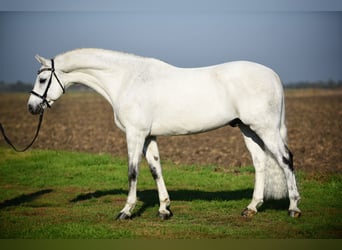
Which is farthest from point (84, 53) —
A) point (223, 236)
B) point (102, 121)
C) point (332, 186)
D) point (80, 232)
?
point (102, 121)

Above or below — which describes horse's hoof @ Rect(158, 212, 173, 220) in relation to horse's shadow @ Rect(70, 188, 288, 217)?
above

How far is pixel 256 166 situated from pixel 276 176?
1.30 feet

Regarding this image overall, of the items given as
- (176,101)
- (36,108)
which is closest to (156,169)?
(176,101)

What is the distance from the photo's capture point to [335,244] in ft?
23.6

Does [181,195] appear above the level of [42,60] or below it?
below

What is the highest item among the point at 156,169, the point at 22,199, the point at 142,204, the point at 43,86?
the point at 43,86

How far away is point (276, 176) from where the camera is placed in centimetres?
821

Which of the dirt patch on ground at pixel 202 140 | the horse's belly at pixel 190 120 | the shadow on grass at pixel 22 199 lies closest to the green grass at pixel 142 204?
the shadow on grass at pixel 22 199

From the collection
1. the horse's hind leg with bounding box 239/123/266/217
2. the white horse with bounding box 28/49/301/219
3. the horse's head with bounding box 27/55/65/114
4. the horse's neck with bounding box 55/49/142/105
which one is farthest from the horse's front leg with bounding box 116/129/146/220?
the horse's hind leg with bounding box 239/123/266/217

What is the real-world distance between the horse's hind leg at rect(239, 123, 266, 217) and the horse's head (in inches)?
121

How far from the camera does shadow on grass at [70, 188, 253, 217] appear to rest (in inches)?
389

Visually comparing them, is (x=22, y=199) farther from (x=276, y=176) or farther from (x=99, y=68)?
(x=276, y=176)

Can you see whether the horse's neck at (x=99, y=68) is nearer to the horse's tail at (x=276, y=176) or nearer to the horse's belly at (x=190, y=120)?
the horse's belly at (x=190, y=120)

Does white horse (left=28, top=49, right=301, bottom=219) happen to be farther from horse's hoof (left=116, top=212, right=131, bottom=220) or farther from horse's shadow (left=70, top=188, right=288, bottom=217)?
horse's shadow (left=70, top=188, right=288, bottom=217)
